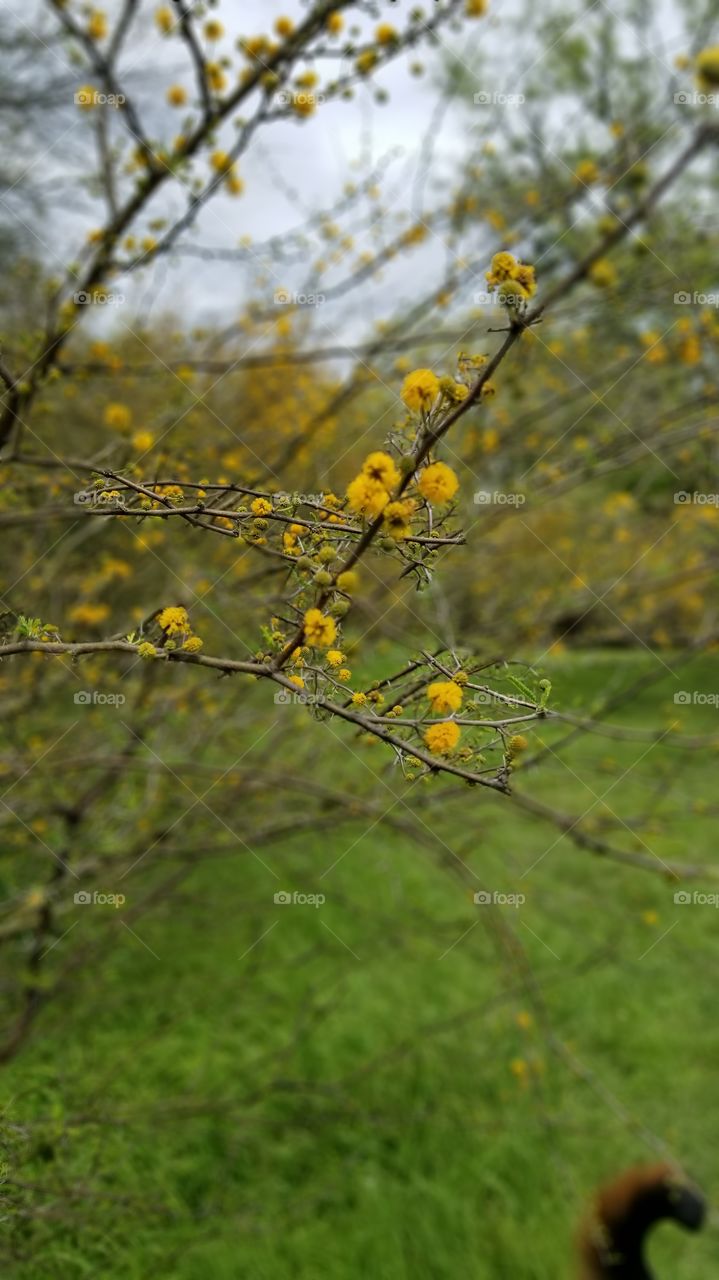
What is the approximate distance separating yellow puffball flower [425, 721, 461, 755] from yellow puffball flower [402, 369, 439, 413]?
0.29 m

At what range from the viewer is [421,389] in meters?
0.75

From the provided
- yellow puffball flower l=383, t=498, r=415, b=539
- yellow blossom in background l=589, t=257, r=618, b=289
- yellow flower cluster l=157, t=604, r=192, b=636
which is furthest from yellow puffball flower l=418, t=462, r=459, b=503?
yellow blossom in background l=589, t=257, r=618, b=289

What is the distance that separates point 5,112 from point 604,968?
7.72 m

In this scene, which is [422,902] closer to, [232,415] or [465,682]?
[232,415]

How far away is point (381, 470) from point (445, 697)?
0.72ft

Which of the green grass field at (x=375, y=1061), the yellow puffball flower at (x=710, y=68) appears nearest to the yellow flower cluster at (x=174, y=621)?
the green grass field at (x=375, y=1061)

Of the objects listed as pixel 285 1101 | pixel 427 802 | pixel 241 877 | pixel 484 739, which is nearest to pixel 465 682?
pixel 484 739

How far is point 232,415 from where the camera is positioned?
19.3 feet

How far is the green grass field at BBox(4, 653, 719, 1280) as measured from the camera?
2314 mm

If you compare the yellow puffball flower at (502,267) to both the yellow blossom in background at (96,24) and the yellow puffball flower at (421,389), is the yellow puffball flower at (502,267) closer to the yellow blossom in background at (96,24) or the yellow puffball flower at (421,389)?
the yellow puffball flower at (421,389)

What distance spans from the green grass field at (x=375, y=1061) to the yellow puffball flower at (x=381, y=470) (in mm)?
999

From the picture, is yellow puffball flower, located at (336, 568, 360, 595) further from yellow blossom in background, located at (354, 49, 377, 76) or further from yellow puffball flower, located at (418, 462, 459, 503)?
yellow blossom in background, located at (354, 49, 377, 76)

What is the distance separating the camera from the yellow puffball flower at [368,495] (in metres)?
0.73

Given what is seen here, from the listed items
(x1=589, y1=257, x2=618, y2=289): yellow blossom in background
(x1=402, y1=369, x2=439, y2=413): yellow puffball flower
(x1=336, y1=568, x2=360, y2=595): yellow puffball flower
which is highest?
(x1=589, y1=257, x2=618, y2=289): yellow blossom in background
